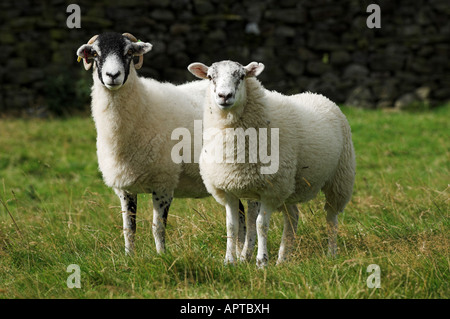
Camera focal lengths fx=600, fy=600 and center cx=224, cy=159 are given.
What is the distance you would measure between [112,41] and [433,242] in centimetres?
273

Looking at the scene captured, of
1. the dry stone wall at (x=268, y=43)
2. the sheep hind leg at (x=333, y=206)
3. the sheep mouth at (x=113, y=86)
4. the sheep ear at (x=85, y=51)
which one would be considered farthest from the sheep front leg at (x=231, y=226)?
the dry stone wall at (x=268, y=43)

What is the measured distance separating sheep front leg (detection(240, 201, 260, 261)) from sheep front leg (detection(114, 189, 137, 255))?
878 millimetres

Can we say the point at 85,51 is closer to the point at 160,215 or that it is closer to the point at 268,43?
the point at 160,215

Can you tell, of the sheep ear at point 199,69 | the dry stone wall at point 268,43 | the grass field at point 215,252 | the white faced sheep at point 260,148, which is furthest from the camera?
the dry stone wall at point 268,43

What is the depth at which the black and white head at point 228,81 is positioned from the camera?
3949 mm

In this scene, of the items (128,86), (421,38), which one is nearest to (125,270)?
(128,86)

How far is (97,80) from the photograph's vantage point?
15.3 feet

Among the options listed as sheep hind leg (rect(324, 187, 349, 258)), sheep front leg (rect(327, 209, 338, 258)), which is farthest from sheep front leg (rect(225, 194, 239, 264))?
sheep hind leg (rect(324, 187, 349, 258))

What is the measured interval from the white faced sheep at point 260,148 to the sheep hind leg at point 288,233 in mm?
10

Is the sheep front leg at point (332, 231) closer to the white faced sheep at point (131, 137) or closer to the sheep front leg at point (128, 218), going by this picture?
the white faced sheep at point (131, 137)

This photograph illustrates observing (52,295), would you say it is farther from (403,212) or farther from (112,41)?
(403,212)

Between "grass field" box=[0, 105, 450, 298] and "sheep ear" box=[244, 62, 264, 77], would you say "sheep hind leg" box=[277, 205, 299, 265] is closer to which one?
"grass field" box=[0, 105, 450, 298]

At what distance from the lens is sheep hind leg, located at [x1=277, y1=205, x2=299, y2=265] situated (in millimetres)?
4562

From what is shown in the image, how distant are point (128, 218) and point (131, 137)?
0.64 metres
